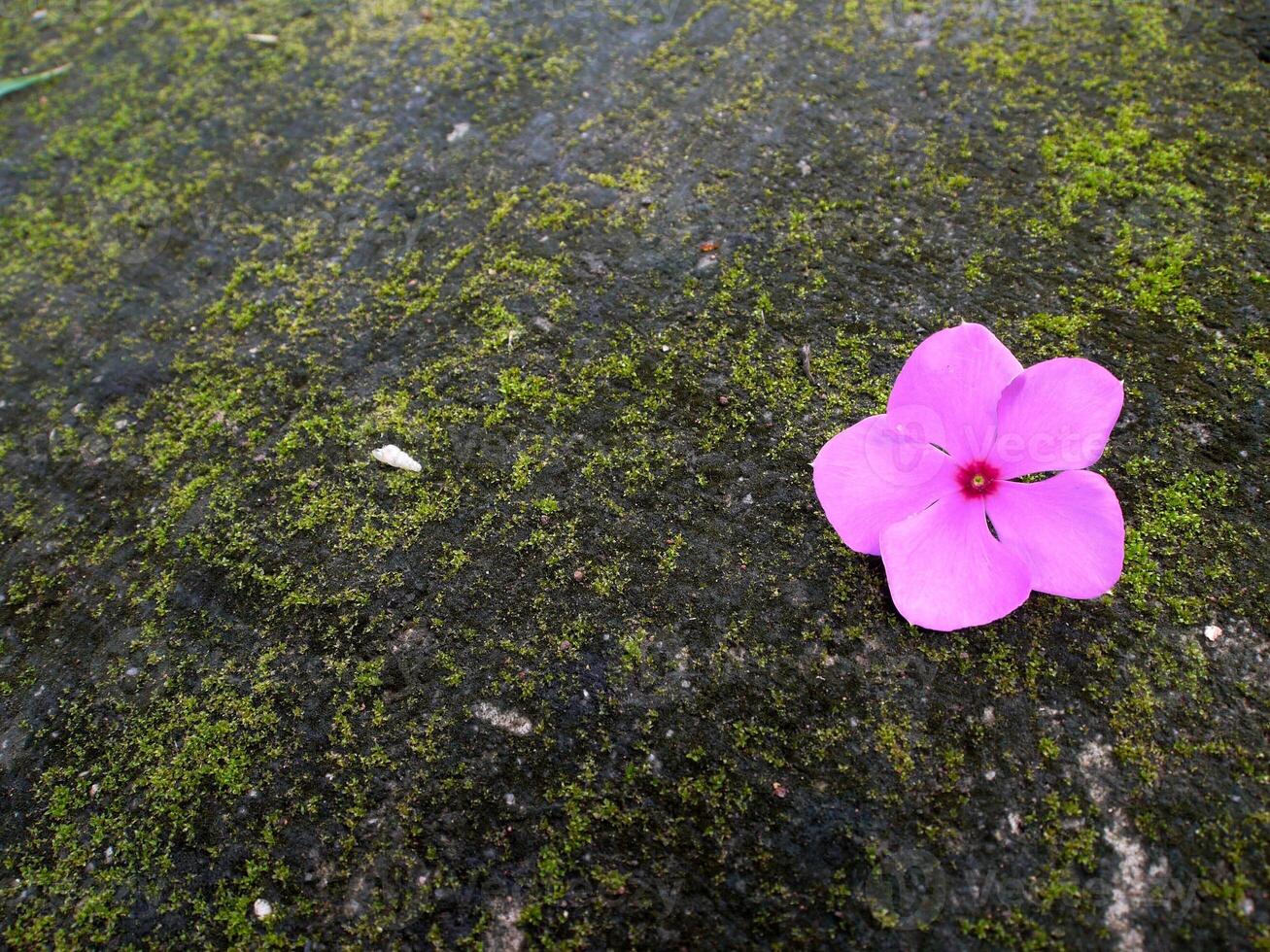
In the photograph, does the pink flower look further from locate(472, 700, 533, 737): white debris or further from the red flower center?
locate(472, 700, 533, 737): white debris

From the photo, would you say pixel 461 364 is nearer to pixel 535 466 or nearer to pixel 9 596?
pixel 535 466

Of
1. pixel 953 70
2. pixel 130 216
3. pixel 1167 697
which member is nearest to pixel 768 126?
pixel 953 70

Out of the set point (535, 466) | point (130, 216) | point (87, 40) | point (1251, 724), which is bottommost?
point (1251, 724)

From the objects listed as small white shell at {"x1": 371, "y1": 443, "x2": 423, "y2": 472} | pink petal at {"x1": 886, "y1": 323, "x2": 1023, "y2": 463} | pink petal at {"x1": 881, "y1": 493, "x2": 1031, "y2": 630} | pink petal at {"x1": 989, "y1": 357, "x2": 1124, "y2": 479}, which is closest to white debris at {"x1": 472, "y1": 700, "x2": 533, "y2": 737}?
small white shell at {"x1": 371, "y1": 443, "x2": 423, "y2": 472}

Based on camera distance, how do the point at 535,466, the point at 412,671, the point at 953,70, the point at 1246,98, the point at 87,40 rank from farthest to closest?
the point at 87,40 < the point at 953,70 < the point at 1246,98 < the point at 535,466 < the point at 412,671

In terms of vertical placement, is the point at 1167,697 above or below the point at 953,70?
below

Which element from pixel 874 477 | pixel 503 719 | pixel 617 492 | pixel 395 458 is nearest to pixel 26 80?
pixel 395 458

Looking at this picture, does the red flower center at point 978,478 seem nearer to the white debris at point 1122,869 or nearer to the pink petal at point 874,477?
the pink petal at point 874,477
